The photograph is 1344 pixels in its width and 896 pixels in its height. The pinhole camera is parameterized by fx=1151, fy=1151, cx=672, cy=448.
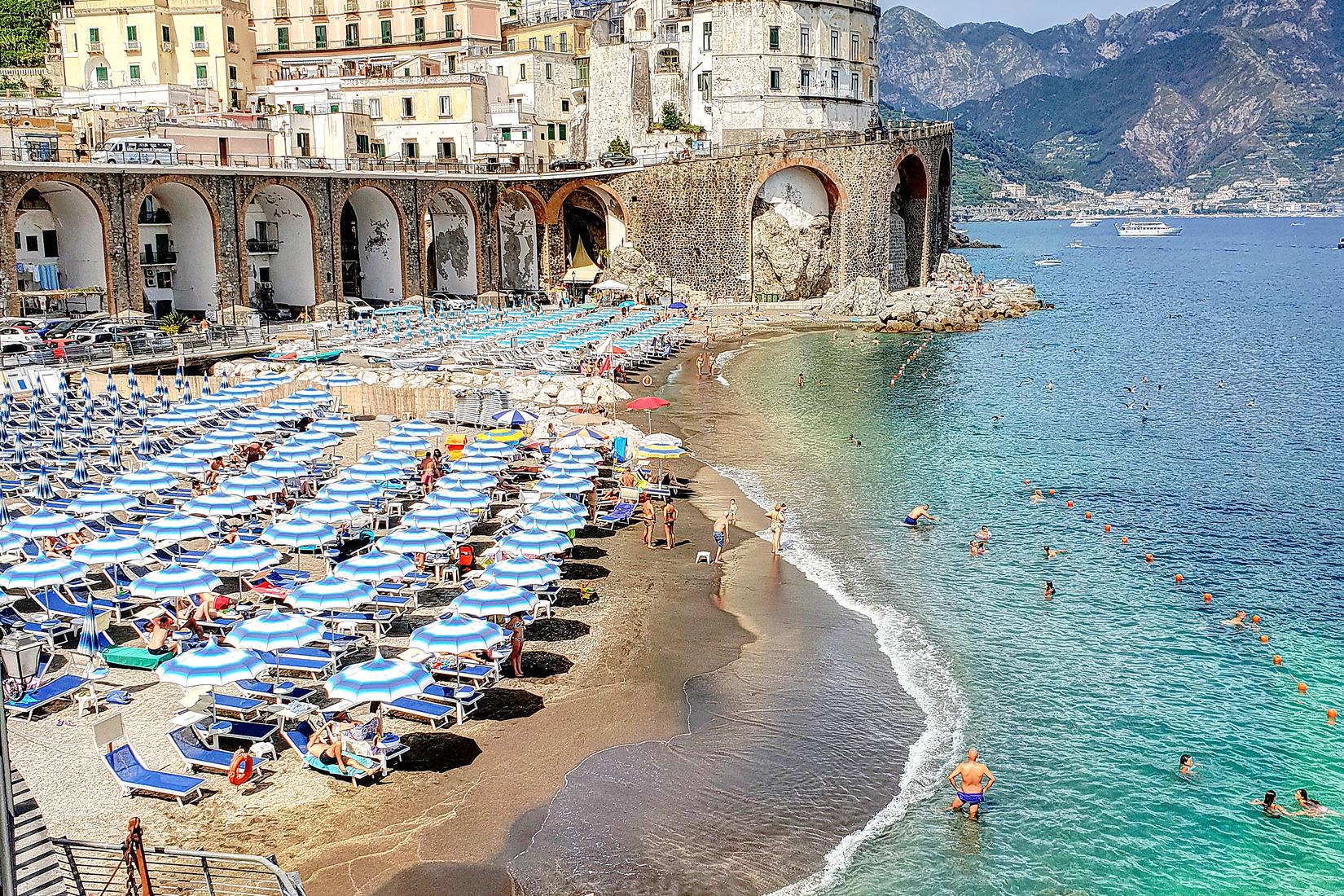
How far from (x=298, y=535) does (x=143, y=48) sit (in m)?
64.6

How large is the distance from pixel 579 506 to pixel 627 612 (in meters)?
3.75

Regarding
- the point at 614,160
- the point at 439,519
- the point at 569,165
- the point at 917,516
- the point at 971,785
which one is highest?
the point at 614,160

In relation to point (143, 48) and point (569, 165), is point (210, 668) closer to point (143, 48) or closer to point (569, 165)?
point (569, 165)

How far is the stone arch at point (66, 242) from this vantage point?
52.2 m

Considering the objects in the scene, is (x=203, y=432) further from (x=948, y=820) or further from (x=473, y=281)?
(x=473, y=281)

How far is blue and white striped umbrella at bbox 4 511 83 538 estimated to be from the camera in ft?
80.9

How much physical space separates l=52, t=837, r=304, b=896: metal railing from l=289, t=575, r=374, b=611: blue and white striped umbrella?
667 cm

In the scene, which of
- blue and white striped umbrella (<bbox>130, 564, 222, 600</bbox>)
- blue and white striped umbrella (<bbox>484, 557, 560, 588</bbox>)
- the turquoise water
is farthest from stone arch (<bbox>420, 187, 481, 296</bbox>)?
blue and white striped umbrella (<bbox>484, 557, 560, 588</bbox>)

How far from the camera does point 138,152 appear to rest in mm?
54000

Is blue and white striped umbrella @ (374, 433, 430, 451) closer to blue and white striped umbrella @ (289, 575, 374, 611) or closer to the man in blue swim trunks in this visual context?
blue and white striped umbrella @ (289, 575, 374, 611)

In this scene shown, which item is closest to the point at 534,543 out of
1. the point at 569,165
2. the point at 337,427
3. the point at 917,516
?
the point at 917,516

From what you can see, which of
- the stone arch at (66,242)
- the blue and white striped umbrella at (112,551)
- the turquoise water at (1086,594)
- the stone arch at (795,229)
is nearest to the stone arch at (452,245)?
the stone arch at (795,229)

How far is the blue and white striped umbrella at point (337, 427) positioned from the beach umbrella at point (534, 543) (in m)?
12.3

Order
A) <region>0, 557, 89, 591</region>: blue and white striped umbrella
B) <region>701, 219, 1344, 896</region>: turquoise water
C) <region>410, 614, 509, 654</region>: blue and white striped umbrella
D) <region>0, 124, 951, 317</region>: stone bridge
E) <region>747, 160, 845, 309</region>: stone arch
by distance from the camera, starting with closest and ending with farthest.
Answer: <region>701, 219, 1344, 896</region>: turquoise water < <region>410, 614, 509, 654</region>: blue and white striped umbrella < <region>0, 557, 89, 591</region>: blue and white striped umbrella < <region>0, 124, 951, 317</region>: stone bridge < <region>747, 160, 845, 309</region>: stone arch
